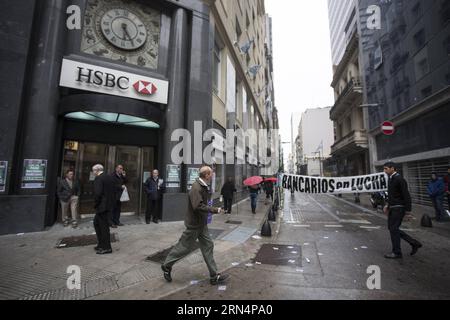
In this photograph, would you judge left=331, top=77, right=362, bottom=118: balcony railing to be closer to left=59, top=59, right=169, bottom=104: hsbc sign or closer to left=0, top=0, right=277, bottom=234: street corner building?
left=0, top=0, right=277, bottom=234: street corner building

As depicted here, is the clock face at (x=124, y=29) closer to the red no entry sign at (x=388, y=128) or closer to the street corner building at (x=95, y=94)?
the street corner building at (x=95, y=94)

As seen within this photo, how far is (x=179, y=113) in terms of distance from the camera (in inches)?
392

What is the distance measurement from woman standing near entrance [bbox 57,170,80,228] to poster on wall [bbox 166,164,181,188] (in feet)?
10.4

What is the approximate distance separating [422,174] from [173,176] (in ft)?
52.8

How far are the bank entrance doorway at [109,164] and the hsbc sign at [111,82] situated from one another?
2.24 meters

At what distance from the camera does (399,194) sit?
205 inches

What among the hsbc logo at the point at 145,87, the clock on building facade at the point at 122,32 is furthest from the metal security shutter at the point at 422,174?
the clock on building facade at the point at 122,32

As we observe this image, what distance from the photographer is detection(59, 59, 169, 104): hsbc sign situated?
8.01m

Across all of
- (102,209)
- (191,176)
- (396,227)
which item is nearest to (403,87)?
(396,227)

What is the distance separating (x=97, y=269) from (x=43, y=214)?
427cm

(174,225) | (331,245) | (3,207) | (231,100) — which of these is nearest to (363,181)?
(331,245)

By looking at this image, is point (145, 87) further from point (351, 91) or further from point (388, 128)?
point (351, 91)
